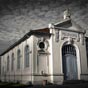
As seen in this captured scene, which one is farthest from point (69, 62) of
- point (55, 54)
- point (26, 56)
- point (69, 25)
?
point (26, 56)

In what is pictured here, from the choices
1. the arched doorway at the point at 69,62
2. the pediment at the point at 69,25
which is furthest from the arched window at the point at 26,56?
the pediment at the point at 69,25

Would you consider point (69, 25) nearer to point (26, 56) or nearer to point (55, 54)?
point (55, 54)

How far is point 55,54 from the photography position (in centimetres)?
2311

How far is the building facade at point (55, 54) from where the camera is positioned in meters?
22.2

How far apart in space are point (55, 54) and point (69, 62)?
2830mm

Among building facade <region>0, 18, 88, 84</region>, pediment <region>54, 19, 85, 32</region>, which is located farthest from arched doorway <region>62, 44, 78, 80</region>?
pediment <region>54, 19, 85, 32</region>

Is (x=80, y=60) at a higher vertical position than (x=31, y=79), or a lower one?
higher

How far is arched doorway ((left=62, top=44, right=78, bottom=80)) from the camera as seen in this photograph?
24.1 metres

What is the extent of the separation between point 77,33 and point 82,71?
554 centimetres

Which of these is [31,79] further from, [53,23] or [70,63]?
[53,23]

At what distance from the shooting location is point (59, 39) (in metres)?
24.0

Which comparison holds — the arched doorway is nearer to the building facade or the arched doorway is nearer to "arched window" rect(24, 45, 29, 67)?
the building facade

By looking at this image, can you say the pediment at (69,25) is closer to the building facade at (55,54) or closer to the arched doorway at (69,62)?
the building facade at (55,54)

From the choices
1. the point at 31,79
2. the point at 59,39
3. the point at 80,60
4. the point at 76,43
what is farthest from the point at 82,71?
the point at 31,79
